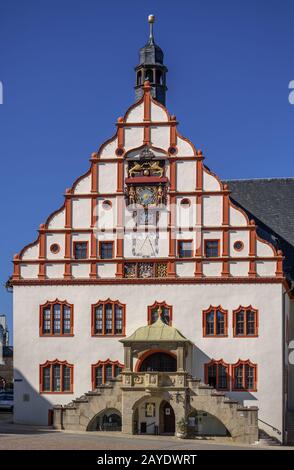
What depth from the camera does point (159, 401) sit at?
52.5 meters

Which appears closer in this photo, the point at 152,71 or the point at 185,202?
the point at 185,202

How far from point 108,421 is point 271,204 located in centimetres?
1786

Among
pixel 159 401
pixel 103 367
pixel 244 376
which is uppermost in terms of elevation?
pixel 103 367

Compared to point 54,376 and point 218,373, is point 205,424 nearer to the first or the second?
point 218,373

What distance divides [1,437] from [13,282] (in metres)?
12.9

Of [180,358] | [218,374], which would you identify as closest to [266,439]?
[218,374]

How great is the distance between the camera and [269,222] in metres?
61.8

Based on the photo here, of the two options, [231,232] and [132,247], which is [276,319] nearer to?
[231,232]

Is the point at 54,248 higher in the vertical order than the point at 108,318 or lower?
higher

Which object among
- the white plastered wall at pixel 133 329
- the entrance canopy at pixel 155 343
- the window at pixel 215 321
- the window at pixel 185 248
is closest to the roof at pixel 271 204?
the window at pixel 185 248

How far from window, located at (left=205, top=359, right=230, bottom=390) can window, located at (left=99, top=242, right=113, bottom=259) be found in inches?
312

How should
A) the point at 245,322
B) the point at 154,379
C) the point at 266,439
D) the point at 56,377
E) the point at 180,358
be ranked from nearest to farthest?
the point at 266,439
the point at 154,379
the point at 180,358
the point at 245,322
the point at 56,377
